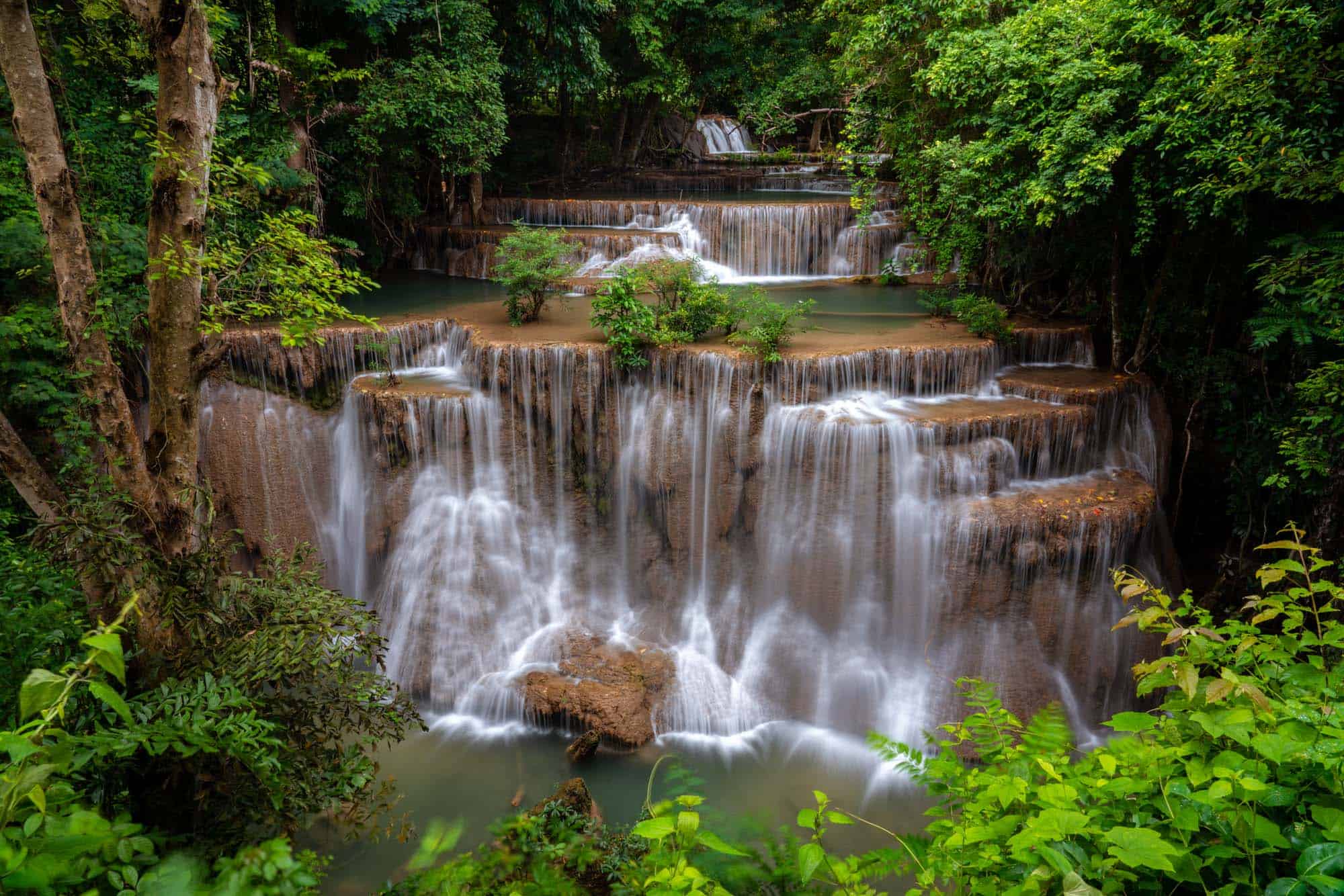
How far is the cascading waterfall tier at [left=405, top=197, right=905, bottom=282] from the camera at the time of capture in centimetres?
1438

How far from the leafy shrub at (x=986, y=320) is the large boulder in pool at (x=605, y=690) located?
20.4 ft

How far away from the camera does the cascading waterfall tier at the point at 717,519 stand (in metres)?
8.23

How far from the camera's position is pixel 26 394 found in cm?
789

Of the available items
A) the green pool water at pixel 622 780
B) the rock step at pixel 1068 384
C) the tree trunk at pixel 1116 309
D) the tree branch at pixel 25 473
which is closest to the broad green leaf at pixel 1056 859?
the tree branch at pixel 25 473

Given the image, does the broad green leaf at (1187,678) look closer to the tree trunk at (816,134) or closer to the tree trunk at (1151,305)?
the tree trunk at (1151,305)

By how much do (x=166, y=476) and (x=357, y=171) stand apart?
35.7ft

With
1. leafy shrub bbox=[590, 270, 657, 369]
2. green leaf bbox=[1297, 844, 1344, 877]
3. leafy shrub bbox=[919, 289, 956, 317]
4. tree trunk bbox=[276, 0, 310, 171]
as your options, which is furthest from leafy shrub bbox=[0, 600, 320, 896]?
tree trunk bbox=[276, 0, 310, 171]

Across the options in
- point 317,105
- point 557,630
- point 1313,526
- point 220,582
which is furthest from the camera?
point 317,105

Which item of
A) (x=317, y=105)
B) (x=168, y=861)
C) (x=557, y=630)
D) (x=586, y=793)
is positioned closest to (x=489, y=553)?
(x=557, y=630)

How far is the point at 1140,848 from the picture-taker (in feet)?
5.46

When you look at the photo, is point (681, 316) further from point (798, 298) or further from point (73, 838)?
point (73, 838)

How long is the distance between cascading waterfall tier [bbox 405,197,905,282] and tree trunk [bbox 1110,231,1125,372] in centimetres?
551

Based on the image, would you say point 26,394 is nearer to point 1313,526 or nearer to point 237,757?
point 237,757

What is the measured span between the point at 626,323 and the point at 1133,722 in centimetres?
766
